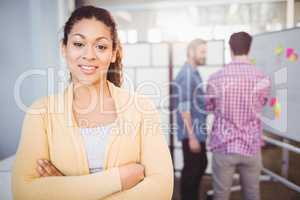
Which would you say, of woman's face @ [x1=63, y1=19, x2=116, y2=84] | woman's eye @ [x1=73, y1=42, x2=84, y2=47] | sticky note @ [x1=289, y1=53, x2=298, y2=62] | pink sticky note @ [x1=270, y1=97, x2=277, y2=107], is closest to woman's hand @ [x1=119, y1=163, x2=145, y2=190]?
woman's face @ [x1=63, y1=19, x2=116, y2=84]

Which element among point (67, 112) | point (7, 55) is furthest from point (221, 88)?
point (7, 55)

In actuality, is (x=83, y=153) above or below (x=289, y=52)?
below

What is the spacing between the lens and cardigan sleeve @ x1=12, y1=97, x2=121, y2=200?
1.29 meters

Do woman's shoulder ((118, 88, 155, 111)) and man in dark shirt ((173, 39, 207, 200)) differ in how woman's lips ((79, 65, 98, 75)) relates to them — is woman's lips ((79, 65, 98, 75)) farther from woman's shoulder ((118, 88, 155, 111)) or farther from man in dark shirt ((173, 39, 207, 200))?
man in dark shirt ((173, 39, 207, 200))

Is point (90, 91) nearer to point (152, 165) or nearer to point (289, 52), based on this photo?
point (152, 165)

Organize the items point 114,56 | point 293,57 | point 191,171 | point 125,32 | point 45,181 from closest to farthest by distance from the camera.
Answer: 1. point 45,181
2. point 114,56
3. point 125,32
4. point 293,57
5. point 191,171

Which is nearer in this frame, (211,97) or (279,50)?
(211,97)

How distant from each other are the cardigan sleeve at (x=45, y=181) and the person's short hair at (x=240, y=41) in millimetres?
886

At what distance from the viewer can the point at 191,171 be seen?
6.91ft

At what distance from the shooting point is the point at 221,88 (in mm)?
1753

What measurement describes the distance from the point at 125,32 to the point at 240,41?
61cm

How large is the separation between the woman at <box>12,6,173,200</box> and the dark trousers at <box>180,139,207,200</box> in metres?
0.60

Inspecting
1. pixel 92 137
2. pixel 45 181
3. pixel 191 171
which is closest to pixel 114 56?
pixel 92 137

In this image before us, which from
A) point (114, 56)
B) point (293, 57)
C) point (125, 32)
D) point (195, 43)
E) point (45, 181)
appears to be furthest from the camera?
point (293, 57)
